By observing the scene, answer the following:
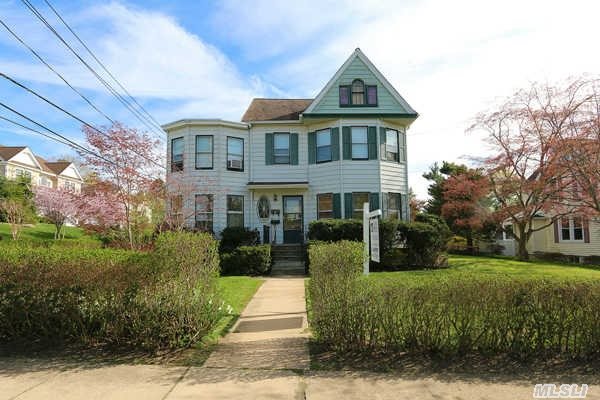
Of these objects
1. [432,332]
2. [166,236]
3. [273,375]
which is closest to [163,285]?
[166,236]

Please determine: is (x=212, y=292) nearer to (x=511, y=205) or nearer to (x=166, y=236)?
(x=166, y=236)

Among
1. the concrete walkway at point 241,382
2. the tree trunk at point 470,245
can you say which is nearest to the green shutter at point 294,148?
the tree trunk at point 470,245

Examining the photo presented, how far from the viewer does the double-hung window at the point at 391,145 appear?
18.8 meters

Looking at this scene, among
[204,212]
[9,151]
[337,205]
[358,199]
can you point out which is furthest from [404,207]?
[9,151]

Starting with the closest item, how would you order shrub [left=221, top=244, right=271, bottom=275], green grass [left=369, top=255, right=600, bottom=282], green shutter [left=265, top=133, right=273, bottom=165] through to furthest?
1. green grass [left=369, top=255, right=600, bottom=282]
2. shrub [left=221, top=244, right=271, bottom=275]
3. green shutter [left=265, top=133, right=273, bottom=165]

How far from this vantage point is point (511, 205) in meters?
20.1

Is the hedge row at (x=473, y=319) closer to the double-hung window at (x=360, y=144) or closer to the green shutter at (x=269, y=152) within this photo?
the double-hung window at (x=360, y=144)

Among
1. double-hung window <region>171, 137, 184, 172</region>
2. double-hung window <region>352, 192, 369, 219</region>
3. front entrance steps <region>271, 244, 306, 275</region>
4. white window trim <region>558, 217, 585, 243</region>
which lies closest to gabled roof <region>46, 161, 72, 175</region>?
double-hung window <region>171, 137, 184, 172</region>

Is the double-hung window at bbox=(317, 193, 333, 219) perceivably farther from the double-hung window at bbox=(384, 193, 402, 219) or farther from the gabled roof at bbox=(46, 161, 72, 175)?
the gabled roof at bbox=(46, 161, 72, 175)

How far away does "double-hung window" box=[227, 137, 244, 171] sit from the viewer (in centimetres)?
1918

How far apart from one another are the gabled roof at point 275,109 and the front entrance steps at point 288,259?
6.38 m

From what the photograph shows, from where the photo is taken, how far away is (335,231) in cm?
1538

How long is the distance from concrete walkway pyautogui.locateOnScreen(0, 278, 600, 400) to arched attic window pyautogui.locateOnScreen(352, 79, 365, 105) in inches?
600

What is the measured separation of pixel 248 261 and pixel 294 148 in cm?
672
